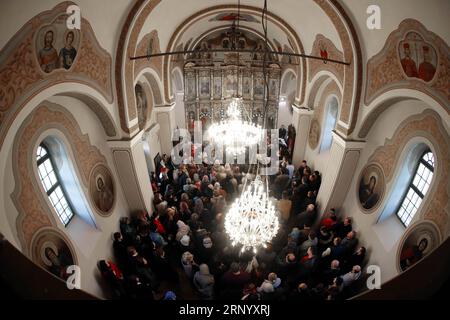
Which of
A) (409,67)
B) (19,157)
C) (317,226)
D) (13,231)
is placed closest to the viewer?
(13,231)

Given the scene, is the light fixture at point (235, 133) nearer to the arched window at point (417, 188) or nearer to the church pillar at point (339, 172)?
the church pillar at point (339, 172)

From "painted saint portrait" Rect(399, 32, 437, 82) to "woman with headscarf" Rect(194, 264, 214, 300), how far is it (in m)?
5.49

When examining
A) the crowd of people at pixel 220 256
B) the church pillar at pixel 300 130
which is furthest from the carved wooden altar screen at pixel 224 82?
the crowd of people at pixel 220 256

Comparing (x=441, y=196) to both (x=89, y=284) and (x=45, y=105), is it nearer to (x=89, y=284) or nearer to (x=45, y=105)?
(x=89, y=284)

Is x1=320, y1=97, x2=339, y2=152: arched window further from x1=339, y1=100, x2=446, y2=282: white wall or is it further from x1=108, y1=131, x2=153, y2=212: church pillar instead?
x1=108, y1=131, x2=153, y2=212: church pillar

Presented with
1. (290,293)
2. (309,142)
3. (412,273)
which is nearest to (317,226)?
(290,293)

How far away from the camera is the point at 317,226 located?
27.8 feet

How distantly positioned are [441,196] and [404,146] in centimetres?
146

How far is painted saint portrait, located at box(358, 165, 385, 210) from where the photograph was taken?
7.17 meters

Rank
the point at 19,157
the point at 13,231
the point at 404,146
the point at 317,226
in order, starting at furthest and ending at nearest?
the point at 317,226
the point at 404,146
the point at 19,157
the point at 13,231

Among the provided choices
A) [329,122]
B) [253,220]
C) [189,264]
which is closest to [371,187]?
[329,122]

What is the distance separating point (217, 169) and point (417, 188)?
596 centimetres

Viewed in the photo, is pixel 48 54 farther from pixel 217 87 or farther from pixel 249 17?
pixel 217 87

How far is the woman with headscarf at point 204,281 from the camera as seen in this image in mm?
5836
